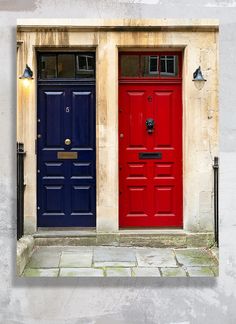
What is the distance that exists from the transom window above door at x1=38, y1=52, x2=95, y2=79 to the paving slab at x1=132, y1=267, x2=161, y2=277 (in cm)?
187

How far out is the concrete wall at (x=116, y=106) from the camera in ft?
11.4

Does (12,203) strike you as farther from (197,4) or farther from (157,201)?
(157,201)

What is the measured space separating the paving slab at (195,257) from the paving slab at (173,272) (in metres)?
0.14

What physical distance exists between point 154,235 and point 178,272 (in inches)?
40.8

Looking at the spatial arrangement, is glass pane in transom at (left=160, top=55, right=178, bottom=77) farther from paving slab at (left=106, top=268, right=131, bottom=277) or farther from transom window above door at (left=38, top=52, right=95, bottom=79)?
paving slab at (left=106, top=268, right=131, bottom=277)

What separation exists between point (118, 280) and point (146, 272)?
0.89 ft

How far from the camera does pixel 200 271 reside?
249 centimetres

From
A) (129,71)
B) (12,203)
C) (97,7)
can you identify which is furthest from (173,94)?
(12,203)

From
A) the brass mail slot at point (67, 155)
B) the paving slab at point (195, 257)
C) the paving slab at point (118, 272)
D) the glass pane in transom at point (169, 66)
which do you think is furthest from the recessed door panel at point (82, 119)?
the paving slab at point (118, 272)

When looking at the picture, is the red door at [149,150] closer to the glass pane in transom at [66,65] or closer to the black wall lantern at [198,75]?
the black wall lantern at [198,75]

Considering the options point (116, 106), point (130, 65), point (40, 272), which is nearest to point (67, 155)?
point (116, 106)

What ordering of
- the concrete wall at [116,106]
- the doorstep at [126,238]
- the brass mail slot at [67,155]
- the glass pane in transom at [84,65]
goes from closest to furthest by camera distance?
1. the doorstep at [126,238]
2. the concrete wall at [116,106]
3. the brass mail slot at [67,155]
4. the glass pane in transom at [84,65]

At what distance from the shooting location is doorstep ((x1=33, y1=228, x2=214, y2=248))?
3021 mm

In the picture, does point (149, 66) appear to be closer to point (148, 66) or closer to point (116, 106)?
point (148, 66)
